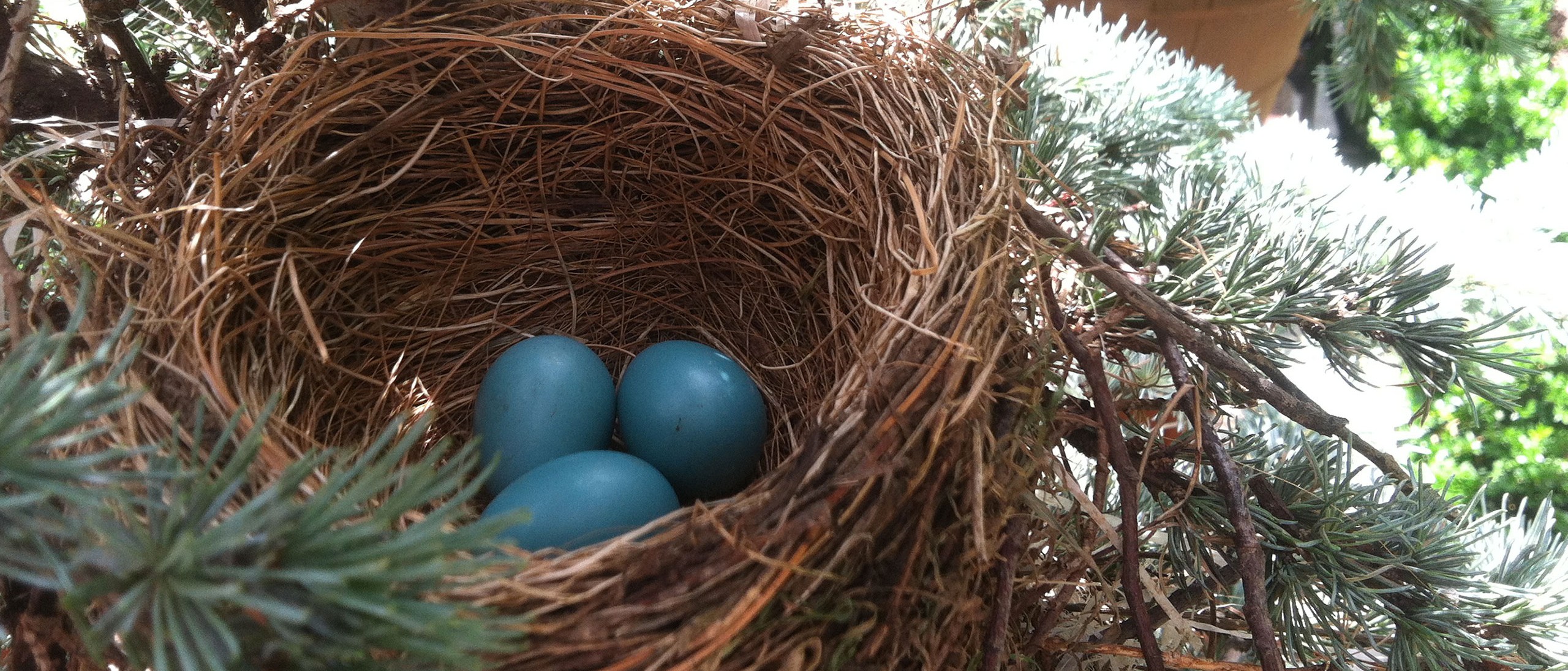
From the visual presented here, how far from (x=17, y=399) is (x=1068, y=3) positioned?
5.44 ft

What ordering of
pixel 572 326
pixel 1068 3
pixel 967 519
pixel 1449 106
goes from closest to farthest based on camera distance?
pixel 967 519
pixel 572 326
pixel 1068 3
pixel 1449 106

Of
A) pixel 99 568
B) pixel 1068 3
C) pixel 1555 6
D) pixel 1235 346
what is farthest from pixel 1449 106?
pixel 99 568

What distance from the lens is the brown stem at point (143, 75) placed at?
0.72 meters

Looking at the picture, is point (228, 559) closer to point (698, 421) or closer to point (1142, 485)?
point (698, 421)

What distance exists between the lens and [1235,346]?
74 centimetres

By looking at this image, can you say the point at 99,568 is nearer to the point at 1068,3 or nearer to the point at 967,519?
the point at 967,519

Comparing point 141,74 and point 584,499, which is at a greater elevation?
point 141,74

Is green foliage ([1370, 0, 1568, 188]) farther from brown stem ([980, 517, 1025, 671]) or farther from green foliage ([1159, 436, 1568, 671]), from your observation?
brown stem ([980, 517, 1025, 671])

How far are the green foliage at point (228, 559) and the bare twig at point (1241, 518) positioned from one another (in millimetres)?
462

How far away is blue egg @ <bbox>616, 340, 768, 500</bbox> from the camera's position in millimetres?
814

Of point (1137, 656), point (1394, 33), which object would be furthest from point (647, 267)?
point (1394, 33)

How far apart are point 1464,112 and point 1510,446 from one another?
2.81 feet

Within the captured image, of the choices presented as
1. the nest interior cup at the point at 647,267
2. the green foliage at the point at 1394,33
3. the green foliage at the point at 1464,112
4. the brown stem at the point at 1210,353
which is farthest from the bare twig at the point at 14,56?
the green foliage at the point at 1464,112

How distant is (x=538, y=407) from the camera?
83 centimetres
